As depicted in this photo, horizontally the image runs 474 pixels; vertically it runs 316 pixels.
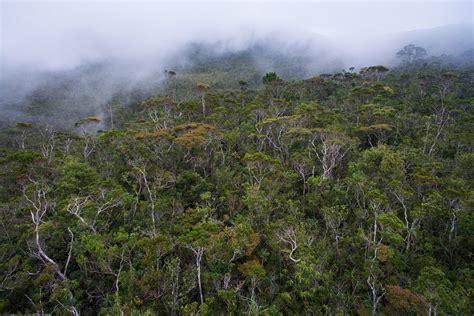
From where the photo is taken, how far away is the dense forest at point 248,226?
16.3 m

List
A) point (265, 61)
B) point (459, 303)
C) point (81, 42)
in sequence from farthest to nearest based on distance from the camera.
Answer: point (81, 42) < point (265, 61) < point (459, 303)

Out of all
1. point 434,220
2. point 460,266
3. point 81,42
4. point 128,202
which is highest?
point 81,42

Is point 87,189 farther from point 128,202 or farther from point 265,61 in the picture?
point 265,61

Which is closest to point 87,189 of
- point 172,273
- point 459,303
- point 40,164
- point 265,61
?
point 40,164

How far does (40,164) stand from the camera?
2591 centimetres

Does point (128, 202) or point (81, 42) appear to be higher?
point (81, 42)

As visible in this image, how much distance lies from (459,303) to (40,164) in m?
32.1

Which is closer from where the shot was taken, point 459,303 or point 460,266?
point 459,303

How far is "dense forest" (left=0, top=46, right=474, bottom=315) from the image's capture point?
1630 centimetres

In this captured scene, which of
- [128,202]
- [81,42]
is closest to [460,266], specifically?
[128,202]

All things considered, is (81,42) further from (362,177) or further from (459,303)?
(459,303)

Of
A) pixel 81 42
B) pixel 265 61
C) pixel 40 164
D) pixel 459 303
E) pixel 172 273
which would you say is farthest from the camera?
pixel 81 42

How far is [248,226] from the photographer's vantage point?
1909cm

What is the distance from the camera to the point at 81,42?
5778 inches
